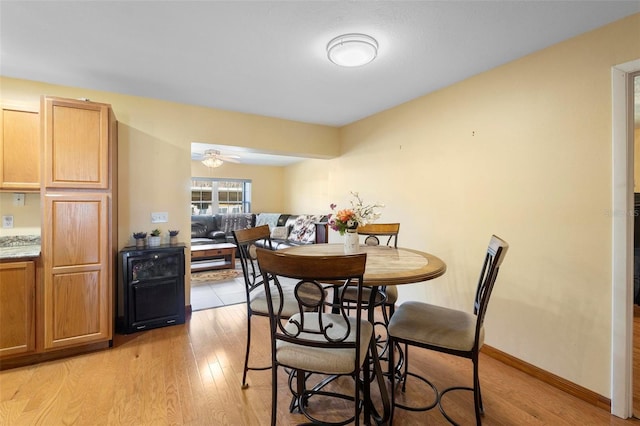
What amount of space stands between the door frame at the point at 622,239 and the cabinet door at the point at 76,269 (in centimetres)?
371

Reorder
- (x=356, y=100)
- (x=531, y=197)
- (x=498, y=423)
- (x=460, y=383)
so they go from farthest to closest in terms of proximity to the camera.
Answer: (x=356, y=100), (x=531, y=197), (x=460, y=383), (x=498, y=423)

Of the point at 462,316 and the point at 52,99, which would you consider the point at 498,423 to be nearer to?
the point at 462,316

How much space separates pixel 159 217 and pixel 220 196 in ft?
13.9

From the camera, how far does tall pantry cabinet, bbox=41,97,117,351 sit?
2295 mm

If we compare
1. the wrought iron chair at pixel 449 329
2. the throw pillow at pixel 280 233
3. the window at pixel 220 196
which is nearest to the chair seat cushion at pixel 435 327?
the wrought iron chair at pixel 449 329

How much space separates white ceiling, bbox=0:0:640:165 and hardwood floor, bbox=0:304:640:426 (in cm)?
238

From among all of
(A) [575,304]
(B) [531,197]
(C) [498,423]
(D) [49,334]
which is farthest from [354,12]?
(D) [49,334]

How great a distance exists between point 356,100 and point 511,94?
56.9 inches

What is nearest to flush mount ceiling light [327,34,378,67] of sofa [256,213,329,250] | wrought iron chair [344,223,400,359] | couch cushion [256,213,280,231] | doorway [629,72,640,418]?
wrought iron chair [344,223,400,359]

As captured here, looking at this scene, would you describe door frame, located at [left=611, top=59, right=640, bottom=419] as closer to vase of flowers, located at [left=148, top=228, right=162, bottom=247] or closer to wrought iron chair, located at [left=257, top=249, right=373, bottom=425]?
wrought iron chair, located at [left=257, top=249, right=373, bottom=425]

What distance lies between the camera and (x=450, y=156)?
2.75 meters

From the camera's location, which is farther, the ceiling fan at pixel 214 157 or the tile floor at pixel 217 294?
the ceiling fan at pixel 214 157

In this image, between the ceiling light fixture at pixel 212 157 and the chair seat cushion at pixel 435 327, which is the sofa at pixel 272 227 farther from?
the chair seat cushion at pixel 435 327

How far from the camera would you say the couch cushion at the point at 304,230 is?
215 inches
